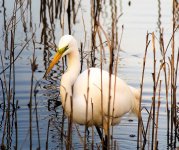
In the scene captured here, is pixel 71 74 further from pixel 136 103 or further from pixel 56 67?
pixel 56 67

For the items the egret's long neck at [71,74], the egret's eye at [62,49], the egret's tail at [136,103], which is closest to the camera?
the egret's eye at [62,49]

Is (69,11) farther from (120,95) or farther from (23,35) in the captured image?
(120,95)

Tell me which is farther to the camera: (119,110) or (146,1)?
(146,1)

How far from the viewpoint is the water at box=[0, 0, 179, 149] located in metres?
6.16

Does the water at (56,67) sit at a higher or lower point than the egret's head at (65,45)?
lower

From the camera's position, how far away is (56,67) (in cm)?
895

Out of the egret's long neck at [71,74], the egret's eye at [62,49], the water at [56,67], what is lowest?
the water at [56,67]

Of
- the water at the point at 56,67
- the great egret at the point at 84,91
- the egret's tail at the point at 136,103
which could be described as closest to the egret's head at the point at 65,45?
the great egret at the point at 84,91

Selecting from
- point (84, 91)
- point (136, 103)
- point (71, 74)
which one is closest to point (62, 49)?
point (71, 74)

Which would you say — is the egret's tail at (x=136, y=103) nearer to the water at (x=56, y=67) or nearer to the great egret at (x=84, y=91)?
the great egret at (x=84, y=91)

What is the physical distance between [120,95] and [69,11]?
19.0ft

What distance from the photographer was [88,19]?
1141 cm

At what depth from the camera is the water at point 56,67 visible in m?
6.16

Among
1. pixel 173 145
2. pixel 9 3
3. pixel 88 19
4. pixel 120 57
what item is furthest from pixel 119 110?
pixel 9 3
